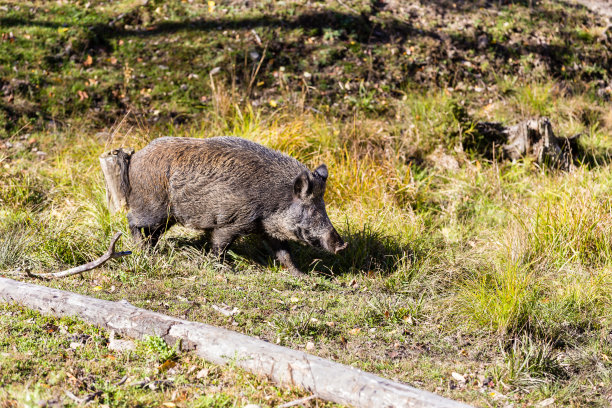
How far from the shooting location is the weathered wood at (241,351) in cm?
328

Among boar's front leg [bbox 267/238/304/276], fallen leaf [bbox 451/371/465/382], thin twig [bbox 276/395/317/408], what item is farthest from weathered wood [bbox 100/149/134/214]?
fallen leaf [bbox 451/371/465/382]

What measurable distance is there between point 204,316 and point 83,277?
1.45m

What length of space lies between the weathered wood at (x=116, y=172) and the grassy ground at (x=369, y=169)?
1.10 ft

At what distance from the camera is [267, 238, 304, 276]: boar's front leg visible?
6109 mm

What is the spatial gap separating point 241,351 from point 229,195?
2.29 meters

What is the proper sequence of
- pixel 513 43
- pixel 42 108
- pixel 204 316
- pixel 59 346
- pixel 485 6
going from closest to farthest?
pixel 59 346
pixel 204 316
pixel 42 108
pixel 513 43
pixel 485 6

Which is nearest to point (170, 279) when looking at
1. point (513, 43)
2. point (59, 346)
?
point (59, 346)

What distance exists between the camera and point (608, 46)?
39.1 ft

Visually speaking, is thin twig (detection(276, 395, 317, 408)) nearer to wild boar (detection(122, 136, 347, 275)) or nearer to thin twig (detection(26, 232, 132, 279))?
thin twig (detection(26, 232, 132, 279))

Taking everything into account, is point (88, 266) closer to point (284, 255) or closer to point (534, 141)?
point (284, 255)

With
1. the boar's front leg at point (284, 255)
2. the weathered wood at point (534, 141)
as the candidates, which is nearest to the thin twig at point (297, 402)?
the boar's front leg at point (284, 255)

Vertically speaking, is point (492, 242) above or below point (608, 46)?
below

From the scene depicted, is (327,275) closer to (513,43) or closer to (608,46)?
(513,43)

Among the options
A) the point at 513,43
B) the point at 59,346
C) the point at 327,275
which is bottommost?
the point at 327,275
